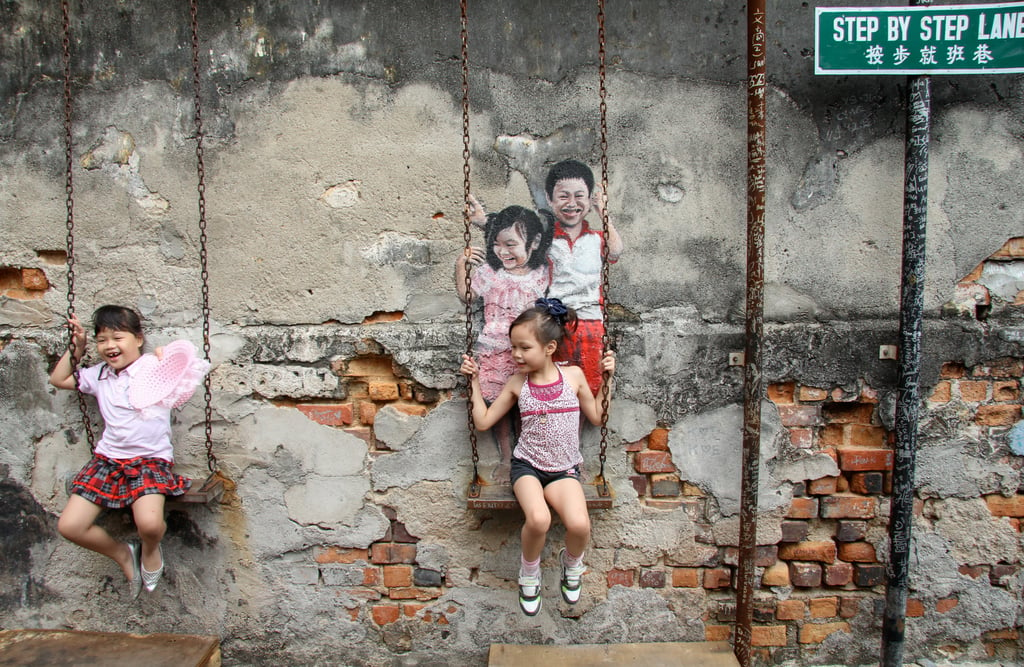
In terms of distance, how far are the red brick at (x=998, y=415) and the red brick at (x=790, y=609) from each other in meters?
1.10

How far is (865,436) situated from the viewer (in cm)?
286

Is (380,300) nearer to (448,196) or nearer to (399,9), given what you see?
(448,196)

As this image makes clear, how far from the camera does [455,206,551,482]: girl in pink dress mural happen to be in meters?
2.79

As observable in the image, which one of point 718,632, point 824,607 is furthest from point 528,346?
point 824,607

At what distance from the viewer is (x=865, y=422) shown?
112 inches

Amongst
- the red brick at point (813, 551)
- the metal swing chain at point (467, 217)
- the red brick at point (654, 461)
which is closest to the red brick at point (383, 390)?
the metal swing chain at point (467, 217)

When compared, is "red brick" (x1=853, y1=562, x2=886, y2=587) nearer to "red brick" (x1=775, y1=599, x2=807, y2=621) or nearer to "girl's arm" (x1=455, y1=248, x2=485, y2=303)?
"red brick" (x1=775, y1=599, x2=807, y2=621)

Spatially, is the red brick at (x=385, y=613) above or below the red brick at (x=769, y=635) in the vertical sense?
above

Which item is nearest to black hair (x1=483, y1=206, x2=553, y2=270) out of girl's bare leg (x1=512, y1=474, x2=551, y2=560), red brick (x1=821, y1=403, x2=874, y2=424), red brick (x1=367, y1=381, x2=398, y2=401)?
red brick (x1=367, y1=381, x2=398, y2=401)

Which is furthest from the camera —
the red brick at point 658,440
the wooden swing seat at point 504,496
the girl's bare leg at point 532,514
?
the red brick at point 658,440

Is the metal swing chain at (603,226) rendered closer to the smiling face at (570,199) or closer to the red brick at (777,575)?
the smiling face at (570,199)

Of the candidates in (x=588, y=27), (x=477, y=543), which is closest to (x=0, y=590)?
(x=477, y=543)

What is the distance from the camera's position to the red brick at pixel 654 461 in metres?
2.88

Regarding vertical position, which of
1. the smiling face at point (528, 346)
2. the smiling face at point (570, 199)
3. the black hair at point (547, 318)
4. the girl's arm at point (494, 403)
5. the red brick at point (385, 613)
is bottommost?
the red brick at point (385, 613)
